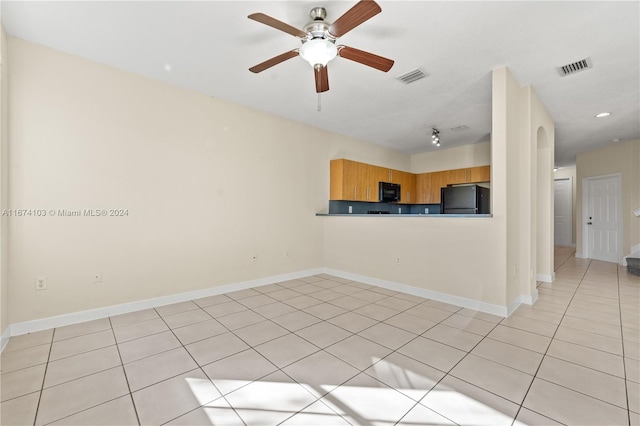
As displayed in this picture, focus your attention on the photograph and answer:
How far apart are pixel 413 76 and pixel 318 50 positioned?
5.06ft

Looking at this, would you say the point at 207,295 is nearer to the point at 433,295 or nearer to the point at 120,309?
the point at 120,309

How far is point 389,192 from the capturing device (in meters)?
6.25

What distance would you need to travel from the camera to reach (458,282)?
3.42 meters

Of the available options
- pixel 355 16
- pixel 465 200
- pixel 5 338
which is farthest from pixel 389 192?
pixel 5 338

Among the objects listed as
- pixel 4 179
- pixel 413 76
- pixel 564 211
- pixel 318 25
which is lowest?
pixel 564 211

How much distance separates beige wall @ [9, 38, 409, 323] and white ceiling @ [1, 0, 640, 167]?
29 centimetres

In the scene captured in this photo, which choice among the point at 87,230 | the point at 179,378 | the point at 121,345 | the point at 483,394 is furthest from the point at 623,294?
the point at 87,230

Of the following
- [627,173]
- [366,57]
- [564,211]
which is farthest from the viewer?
[564,211]

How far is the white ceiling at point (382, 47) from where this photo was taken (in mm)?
2180

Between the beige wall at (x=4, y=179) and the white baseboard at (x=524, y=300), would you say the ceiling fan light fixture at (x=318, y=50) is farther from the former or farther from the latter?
the white baseboard at (x=524, y=300)

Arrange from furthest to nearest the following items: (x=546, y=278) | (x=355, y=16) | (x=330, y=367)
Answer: (x=546, y=278) → (x=330, y=367) → (x=355, y=16)

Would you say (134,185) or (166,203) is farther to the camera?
(166,203)

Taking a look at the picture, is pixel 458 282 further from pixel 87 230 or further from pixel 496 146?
pixel 87 230

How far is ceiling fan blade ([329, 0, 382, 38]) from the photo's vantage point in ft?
5.61
